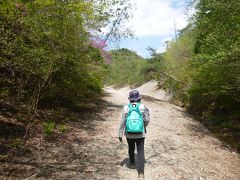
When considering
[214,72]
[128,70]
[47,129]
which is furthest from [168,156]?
[128,70]

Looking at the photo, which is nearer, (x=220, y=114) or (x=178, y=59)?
(x=220, y=114)

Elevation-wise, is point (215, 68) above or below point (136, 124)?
above

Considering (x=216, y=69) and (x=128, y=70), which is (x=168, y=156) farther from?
(x=128, y=70)

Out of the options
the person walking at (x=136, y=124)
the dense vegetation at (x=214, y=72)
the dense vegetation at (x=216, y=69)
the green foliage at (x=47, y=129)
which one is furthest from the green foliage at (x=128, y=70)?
the person walking at (x=136, y=124)

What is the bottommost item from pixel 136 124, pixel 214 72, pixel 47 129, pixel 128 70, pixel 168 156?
pixel 168 156

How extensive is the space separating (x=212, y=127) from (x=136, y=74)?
5737 cm

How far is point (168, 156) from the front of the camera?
10.3 metres

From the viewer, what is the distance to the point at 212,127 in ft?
58.1

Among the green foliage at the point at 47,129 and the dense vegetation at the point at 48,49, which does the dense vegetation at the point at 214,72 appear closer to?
the dense vegetation at the point at 48,49

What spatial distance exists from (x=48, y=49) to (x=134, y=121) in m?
4.11

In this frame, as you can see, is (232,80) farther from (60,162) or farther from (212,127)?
(60,162)

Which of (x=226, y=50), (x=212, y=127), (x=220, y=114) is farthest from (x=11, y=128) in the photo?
(x=220, y=114)

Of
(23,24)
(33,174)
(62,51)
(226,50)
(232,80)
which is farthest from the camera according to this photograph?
(232,80)

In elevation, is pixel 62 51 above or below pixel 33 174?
above
